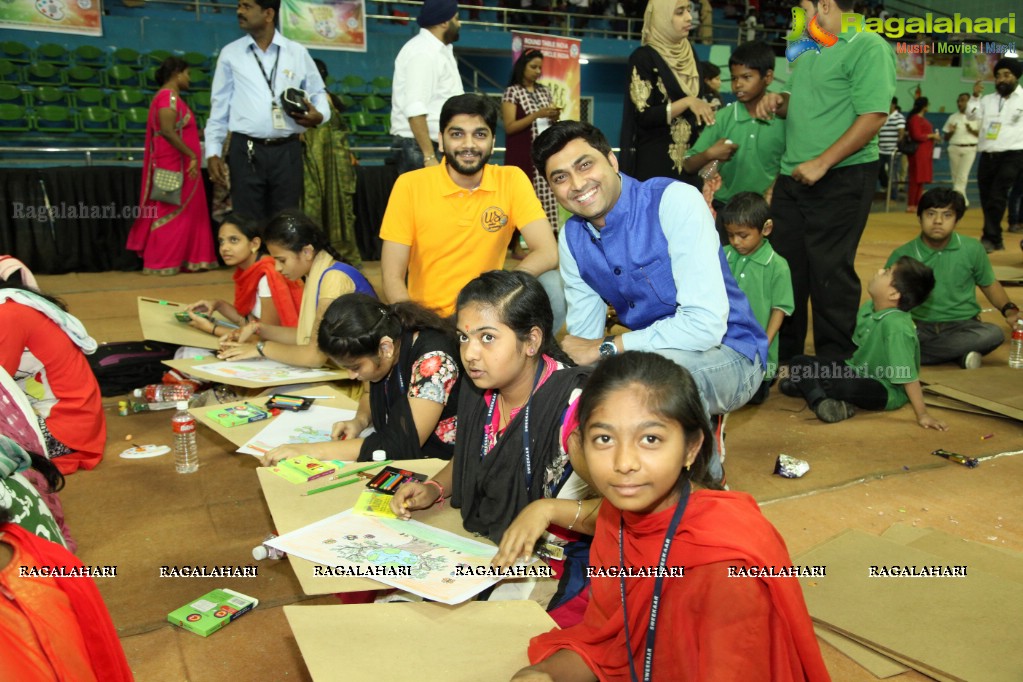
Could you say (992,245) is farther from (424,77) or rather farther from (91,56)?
(91,56)

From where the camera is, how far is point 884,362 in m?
3.56

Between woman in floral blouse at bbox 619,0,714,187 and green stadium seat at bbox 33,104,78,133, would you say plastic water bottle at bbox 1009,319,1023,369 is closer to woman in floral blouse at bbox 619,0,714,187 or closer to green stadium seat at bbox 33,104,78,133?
woman in floral blouse at bbox 619,0,714,187

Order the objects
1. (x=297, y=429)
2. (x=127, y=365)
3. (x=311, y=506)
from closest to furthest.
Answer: (x=311, y=506)
(x=297, y=429)
(x=127, y=365)

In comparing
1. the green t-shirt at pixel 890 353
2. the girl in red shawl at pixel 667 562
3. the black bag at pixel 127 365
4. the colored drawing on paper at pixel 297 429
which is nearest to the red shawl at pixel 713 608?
the girl in red shawl at pixel 667 562

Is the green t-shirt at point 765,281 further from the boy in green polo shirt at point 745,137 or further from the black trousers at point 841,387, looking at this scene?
the boy in green polo shirt at point 745,137

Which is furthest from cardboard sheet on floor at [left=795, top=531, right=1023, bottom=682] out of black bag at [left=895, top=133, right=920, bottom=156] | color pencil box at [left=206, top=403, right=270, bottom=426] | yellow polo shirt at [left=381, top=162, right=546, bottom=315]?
black bag at [left=895, top=133, right=920, bottom=156]

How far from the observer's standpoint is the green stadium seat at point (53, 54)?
32.2 feet

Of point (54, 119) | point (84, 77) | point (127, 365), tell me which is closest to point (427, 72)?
point (127, 365)

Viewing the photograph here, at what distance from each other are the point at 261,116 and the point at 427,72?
1039 millimetres

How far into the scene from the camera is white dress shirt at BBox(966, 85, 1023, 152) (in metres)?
7.80

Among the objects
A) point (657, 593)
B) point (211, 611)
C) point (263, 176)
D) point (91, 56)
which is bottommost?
point (211, 611)

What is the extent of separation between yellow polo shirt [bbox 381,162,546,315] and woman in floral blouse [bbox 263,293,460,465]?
0.73 metres

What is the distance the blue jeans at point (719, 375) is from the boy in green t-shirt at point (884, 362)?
1308mm

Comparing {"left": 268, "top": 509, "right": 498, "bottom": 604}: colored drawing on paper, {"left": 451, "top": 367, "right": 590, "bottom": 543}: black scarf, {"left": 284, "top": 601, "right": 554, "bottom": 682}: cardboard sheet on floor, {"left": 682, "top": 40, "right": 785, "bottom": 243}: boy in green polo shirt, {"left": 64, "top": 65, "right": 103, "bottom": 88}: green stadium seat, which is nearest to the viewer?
{"left": 284, "top": 601, "right": 554, "bottom": 682}: cardboard sheet on floor
